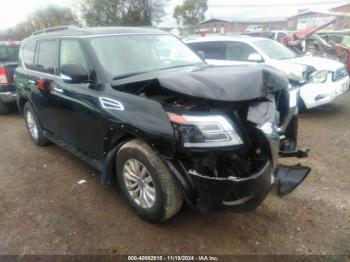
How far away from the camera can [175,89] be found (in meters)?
2.54

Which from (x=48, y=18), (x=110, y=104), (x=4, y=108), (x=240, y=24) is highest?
(x=48, y=18)

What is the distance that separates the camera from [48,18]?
30.4 m

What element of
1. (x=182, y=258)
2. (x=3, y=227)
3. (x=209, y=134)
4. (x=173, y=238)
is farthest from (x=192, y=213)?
(x=3, y=227)

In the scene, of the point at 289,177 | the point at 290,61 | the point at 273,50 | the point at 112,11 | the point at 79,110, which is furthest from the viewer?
the point at 112,11

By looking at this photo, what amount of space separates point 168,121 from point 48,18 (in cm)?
3245

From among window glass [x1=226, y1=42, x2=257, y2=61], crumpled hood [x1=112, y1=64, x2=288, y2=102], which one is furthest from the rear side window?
crumpled hood [x1=112, y1=64, x2=288, y2=102]

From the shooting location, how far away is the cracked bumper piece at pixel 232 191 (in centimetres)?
239

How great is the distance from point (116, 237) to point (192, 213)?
2.67ft

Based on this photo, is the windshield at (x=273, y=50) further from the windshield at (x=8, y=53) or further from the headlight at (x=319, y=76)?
the windshield at (x=8, y=53)

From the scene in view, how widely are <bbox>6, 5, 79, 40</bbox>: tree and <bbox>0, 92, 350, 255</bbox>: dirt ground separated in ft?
96.6

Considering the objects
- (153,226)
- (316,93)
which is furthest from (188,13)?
(153,226)

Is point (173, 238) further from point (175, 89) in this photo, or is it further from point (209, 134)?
point (175, 89)

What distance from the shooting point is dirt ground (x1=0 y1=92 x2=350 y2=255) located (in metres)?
2.77

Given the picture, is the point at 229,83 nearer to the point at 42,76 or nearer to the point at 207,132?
the point at 207,132
